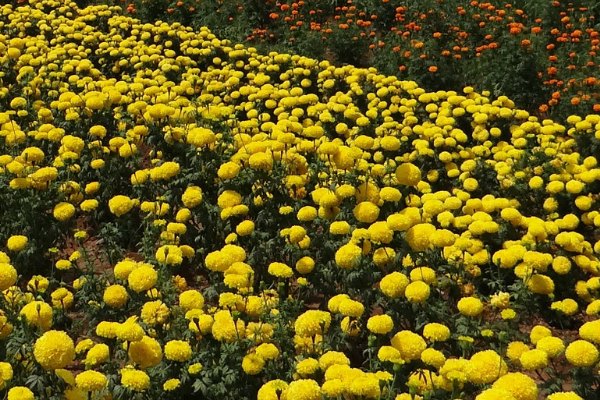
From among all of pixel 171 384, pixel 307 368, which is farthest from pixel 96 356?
pixel 307 368

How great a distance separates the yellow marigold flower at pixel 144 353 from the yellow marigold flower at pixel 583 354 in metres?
2.32

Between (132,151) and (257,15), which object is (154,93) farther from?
(257,15)

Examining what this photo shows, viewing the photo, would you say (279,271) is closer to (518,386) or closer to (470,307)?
(470,307)

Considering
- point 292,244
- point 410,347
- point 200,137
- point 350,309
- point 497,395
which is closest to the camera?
point 497,395

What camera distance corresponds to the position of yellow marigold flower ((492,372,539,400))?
3148 millimetres

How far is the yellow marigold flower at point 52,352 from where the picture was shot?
317 cm

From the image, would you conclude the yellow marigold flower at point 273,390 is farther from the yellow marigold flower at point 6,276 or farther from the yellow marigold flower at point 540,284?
the yellow marigold flower at point 540,284

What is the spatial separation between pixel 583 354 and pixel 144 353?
245 cm

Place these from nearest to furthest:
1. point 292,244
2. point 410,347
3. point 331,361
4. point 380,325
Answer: point 331,361
point 410,347
point 380,325
point 292,244

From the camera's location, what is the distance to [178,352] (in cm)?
361

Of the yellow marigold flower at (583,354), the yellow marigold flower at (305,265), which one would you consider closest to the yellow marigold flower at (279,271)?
the yellow marigold flower at (305,265)

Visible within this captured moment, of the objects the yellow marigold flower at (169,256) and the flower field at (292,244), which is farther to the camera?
the yellow marigold flower at (169,256)

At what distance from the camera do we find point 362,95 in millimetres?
8016

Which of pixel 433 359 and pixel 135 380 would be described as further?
pixel 433 359
